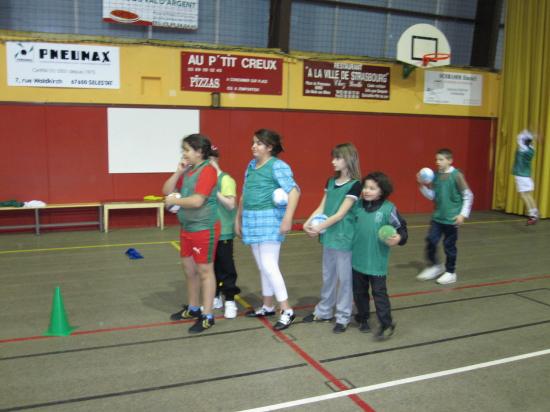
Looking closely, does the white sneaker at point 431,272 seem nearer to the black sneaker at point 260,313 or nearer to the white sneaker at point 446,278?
the white sneaker at point 446,278

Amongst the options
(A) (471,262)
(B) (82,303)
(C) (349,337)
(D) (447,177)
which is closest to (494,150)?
(A) (471,262)

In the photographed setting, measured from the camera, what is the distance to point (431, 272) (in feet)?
19.8

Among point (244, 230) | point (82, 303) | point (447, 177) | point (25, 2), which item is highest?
point (25, 2)

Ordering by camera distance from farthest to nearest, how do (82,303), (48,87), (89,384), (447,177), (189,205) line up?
(48,87), (447,177), (82,303), (189,205), (89,384)

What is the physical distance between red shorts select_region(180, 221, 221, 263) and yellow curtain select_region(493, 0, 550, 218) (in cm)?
896

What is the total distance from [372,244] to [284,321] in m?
0.98

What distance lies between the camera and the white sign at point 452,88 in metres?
11.2

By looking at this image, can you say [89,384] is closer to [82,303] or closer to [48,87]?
[82,303]

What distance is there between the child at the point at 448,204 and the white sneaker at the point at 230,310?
2440 mm

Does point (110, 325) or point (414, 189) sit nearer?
point (110, 325)

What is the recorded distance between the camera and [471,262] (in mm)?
6895

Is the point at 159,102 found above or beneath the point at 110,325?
above

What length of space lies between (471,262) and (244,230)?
3888 millimetres

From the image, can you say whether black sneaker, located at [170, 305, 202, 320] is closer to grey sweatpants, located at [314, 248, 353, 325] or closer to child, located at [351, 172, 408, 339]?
grey sweatpants, located at [314, 248, 353, 325]
